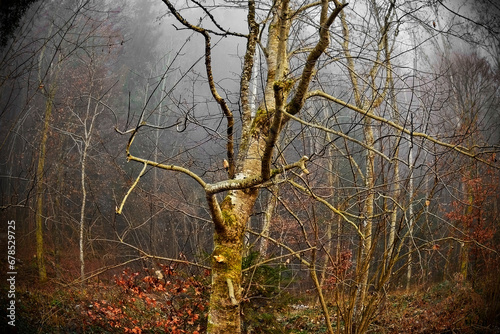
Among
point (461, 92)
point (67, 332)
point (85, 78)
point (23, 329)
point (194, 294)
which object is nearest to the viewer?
point (194, 294)

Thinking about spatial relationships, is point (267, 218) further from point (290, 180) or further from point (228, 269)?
point (290, 180)

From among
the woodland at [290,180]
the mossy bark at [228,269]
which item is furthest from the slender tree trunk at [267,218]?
the mossy bark at [228,269]

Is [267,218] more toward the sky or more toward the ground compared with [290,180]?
more toward the ground

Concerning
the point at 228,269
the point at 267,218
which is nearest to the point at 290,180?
the point at 228,269

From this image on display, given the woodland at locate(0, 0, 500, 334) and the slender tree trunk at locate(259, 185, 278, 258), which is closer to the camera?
the woodland at locate(0, 0, 500, 334)

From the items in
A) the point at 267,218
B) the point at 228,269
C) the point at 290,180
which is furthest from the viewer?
the point at 267,218

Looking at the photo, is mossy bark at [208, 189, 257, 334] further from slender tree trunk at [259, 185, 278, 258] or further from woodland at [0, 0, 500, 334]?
slender tree trunk at [259, 185, 278, 258]

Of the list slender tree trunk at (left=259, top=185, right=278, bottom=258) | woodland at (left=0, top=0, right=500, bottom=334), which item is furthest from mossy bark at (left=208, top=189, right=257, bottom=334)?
slender tree trunk at (left=259, top=185, right=278, bottom=258)

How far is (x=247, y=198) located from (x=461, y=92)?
33.9 feet

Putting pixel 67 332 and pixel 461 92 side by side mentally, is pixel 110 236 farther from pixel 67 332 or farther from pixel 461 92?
pixel 461 92

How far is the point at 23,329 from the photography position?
4746 millimetres

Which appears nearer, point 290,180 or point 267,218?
point 290,180

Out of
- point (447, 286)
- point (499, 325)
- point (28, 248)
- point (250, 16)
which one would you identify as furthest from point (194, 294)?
point (28, 248)

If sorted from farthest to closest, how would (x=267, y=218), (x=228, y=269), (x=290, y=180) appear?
(x=267, y=218) < (x=228, y=269) < (x=290, y=180)
